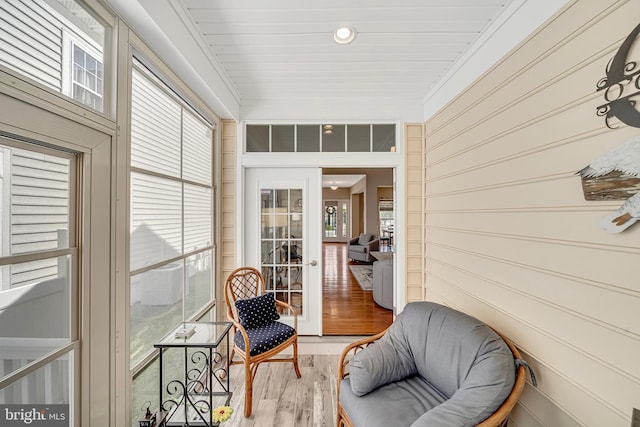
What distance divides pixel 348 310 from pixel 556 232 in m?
3.09

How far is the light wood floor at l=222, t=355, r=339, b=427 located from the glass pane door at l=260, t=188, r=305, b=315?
2.18ft

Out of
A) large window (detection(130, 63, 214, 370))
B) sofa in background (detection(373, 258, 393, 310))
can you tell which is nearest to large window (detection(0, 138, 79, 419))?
large window (detection(130, 63, 214, 370))

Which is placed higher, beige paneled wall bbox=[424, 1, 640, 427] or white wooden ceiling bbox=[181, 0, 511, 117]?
white wooden ceiling bbox=[181, 0, 511, 117]

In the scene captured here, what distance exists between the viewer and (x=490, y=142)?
1.71m

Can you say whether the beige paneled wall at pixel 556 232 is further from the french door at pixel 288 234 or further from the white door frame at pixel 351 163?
the french door at pixel 288 234

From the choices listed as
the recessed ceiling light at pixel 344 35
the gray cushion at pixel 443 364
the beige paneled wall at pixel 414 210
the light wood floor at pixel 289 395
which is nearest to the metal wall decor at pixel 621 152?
the gray cushion at pixel 443 364

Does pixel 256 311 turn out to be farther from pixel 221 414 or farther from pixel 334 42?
pixel 334 42

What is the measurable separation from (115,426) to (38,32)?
5.95 ft

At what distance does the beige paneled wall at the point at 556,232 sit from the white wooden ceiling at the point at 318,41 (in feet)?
1.03

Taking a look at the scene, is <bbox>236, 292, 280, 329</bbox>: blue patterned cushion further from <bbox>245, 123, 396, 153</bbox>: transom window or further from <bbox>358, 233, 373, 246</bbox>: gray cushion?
<bbox>358, 233, 373, 246</bbox>: gray cushion

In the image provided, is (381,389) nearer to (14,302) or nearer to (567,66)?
(14,302)

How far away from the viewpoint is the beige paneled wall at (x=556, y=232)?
3.27ft

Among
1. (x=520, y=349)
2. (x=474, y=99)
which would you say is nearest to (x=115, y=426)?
(x=520, y=349)

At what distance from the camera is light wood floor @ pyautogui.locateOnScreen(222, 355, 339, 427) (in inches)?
74.1
